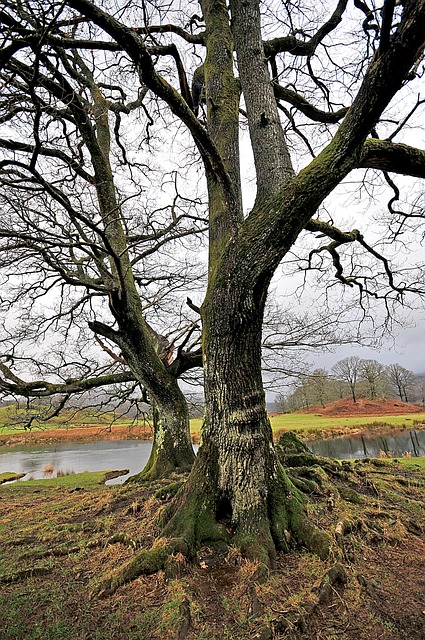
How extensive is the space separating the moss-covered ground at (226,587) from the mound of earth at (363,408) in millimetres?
33310

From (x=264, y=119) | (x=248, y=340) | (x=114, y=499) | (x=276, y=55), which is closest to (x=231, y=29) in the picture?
(x=276, y=55)

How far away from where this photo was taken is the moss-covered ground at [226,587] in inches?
81.8

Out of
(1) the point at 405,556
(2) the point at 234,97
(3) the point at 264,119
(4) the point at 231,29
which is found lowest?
(1) the point at 405,556

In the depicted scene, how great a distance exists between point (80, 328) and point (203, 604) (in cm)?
639

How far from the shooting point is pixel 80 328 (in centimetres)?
774

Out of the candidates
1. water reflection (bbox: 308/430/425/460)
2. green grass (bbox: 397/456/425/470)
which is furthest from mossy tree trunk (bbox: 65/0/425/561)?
water reflection (bbox: 308/430/425/460)

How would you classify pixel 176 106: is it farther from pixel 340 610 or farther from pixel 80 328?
pixel 80 328

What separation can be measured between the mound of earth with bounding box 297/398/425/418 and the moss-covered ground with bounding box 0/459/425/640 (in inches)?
1311

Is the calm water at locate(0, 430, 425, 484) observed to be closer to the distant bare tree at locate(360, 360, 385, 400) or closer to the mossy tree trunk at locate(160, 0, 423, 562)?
the mossy tree trunk at locate(160, 0, 423, 562)

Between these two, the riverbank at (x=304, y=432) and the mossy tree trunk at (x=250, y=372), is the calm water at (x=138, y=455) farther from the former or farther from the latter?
the mossy tree trunk at (x=250, y=372)

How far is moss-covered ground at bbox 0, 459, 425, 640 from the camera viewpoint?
81.8 inches

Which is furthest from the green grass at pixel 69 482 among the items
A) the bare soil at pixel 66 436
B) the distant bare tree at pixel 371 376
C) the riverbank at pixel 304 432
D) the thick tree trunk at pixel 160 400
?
the distant bare tree at pixel 371 376

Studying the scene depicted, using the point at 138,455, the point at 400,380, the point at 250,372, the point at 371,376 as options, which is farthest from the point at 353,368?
the point at 250,372

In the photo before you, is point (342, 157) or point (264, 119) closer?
point (342, 157)
